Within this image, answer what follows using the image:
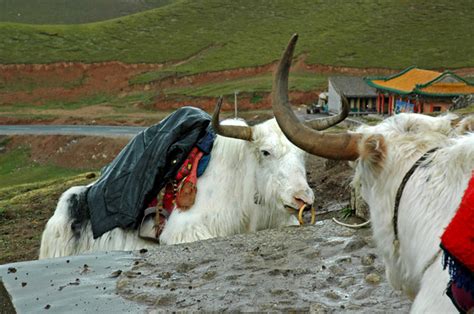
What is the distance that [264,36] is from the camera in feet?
219

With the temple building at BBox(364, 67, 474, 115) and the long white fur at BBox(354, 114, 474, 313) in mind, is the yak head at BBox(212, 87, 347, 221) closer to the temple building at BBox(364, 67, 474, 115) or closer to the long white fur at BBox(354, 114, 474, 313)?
the long white fur at BBox(354, 114, 474, 313)

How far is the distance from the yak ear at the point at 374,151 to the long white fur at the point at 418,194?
1 cm

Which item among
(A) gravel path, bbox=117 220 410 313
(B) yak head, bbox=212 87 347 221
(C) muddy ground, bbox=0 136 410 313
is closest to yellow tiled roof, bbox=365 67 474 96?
(B) yak head, bbox=212 87 347 221

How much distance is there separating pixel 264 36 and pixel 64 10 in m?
63.9

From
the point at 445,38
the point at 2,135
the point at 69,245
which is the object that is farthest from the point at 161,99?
the point at 69,245

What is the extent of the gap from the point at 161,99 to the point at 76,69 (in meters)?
14.8

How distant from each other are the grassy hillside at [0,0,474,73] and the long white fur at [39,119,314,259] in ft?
164

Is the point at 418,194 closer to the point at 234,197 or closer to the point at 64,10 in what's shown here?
the point at 234,197

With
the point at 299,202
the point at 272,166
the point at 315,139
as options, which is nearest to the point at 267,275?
the point at 299,202

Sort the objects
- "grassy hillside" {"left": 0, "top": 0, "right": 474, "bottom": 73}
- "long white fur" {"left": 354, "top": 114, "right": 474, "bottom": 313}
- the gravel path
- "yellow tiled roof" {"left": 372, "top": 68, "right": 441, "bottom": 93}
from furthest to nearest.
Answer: "grassy hillside" {"left": 0, "top": 0, "right": 474, "bottom": 73}, "yellow tiled roof" {"left": 372, "top": 68, "right": 441, "bottom": 93}, the gravel path, "long white fur" {"left": 354, "top": 114, "right": 474, "bottom": 313}

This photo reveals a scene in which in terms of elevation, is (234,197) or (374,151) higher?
(374,151)

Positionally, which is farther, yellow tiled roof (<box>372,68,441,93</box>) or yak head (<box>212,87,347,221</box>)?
yellow tiled roof (<box>372,68,441,93</box>)

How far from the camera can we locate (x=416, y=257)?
7.41 feet

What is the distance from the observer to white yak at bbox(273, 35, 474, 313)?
213 cm
